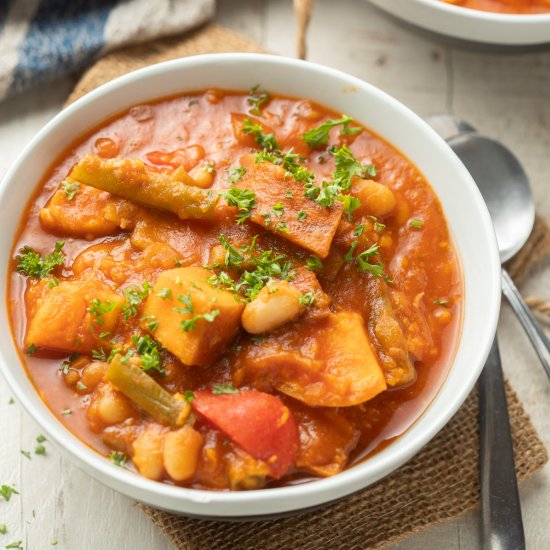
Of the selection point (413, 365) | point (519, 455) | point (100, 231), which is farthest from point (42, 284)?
point (519, 455)

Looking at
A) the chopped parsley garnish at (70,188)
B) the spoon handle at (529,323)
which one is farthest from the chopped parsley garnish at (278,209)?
the spoon handle at (529,323)

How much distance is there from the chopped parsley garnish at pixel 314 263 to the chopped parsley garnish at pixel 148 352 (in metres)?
0.70

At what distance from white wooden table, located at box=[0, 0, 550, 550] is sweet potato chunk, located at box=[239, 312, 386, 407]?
1.08 metres

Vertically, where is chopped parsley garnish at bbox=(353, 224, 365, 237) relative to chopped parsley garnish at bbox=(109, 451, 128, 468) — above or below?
above

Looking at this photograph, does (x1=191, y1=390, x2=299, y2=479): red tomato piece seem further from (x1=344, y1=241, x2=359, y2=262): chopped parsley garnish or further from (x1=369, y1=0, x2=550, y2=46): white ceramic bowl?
(x1=369, y1=0, x2=550, y2=46): white ceramic bowl

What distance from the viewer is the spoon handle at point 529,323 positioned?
3.99 meters

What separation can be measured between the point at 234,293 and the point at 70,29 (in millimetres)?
2373

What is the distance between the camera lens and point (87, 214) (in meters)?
3.43

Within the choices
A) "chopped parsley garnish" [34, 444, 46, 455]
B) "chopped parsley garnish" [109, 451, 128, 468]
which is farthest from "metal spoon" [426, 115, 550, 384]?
"chopped parsley garnish" [34, 444, 46, 455]

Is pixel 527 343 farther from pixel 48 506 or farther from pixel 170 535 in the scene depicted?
pixel 48 506

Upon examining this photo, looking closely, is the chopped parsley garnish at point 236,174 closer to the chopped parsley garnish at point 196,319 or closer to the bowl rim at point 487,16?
the chopped parsley garnish at point 196,319

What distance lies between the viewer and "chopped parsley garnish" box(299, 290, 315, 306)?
3.10m

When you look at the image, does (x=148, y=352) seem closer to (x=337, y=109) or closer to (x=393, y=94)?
(x=337, y=109)

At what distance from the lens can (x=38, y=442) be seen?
12.5 feet
